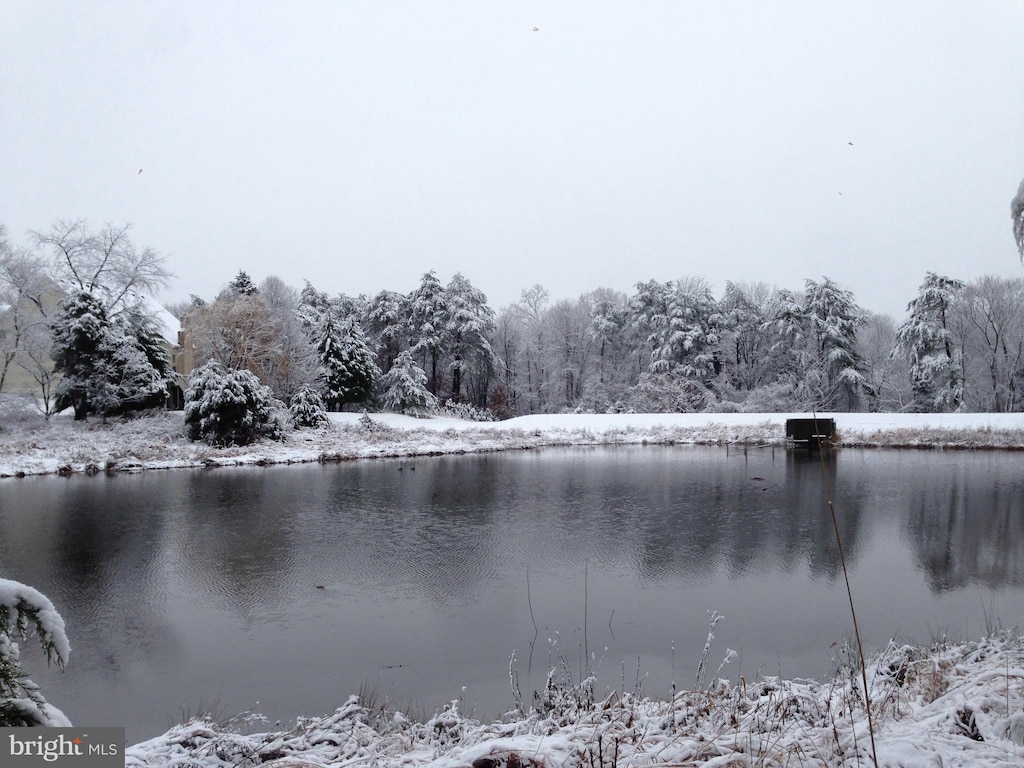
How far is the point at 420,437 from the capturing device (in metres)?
23.8

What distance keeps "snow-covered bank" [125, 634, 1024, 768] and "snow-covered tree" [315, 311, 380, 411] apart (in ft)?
102

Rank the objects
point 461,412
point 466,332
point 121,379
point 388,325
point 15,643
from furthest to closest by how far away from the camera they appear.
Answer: point 388,325 → point 466,332 → point 461,412 → point 121,379 → point 15,643

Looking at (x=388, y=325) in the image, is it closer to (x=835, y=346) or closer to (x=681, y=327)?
(x=681, y=327)

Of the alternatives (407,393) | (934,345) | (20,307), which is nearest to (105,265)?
(20,307)

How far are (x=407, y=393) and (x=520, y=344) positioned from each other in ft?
48.0

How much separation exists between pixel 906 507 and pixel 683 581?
6.22 m

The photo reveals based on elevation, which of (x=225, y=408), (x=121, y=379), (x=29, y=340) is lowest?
(x=225, y=408)

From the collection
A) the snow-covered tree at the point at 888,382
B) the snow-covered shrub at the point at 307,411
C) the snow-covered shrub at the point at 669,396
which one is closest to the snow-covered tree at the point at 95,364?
the snow-covered shrub at the point at 307,411

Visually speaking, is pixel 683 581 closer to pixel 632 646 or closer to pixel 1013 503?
pixel 632 646

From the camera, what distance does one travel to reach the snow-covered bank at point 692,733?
2395 millimetres

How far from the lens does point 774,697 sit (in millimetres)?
3211

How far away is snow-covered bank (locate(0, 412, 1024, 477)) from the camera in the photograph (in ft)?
54.0

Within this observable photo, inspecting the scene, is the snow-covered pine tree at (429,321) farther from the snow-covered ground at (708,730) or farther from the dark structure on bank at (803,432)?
the snow-covered ground at (708,730)

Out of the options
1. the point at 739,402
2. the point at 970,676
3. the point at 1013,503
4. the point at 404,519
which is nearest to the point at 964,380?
the point at 739,402
